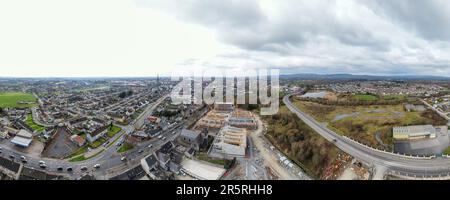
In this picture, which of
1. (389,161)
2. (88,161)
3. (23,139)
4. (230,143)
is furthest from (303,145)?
(23,139)

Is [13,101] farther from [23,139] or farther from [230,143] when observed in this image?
[230,143]

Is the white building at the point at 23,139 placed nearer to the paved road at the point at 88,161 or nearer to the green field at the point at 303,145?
the paved road at the point at 88,161

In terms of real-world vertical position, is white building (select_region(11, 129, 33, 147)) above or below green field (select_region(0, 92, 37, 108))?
below

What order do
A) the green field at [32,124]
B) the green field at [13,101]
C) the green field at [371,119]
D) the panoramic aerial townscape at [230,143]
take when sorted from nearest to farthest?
the panoramic aerial townscape at [230,143]
the green field at [32,124]
the green field at [13,101]
the green field at [371,119]

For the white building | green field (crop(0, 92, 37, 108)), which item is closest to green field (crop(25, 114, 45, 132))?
the white building

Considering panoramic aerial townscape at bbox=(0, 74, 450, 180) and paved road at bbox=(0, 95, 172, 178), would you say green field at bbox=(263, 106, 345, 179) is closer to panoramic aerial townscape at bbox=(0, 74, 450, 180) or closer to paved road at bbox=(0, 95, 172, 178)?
panoramic aerial townscape at bbox=(0, 74, 450, 180)

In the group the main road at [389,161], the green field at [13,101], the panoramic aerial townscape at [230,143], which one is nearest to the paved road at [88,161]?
the panoramic aerial townscape at [230,143]
